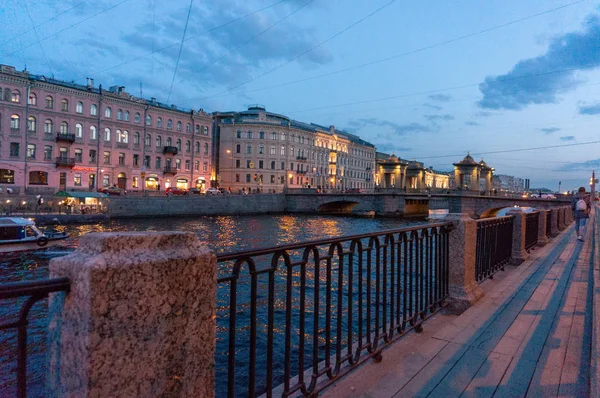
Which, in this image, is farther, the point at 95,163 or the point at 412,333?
the point at 95,163

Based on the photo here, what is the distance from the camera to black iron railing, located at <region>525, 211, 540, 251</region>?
396 inches

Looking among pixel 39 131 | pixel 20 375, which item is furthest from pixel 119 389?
pixel 39 131

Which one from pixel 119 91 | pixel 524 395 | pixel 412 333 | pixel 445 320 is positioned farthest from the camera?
pixel 119 91

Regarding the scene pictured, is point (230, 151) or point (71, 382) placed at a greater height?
point (230, 151)

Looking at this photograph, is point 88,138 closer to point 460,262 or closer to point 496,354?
point 460,262

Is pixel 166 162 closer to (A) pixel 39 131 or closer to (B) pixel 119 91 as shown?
(B) pixel 119 91

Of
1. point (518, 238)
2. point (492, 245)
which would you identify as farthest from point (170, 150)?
point (492, 245)

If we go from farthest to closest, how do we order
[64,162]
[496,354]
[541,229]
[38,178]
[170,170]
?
[170,170], [64,162], [38,178], [541,229], [496,354]

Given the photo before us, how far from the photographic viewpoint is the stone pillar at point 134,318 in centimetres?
148

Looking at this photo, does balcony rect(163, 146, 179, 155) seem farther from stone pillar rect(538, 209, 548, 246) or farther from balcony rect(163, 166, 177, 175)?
stone pillar rect(538, 209, 548, 246)

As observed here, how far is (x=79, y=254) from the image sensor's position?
1.56 m

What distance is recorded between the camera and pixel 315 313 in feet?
10.8

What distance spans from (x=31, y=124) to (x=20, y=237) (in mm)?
27868

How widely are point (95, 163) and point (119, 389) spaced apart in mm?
51717
